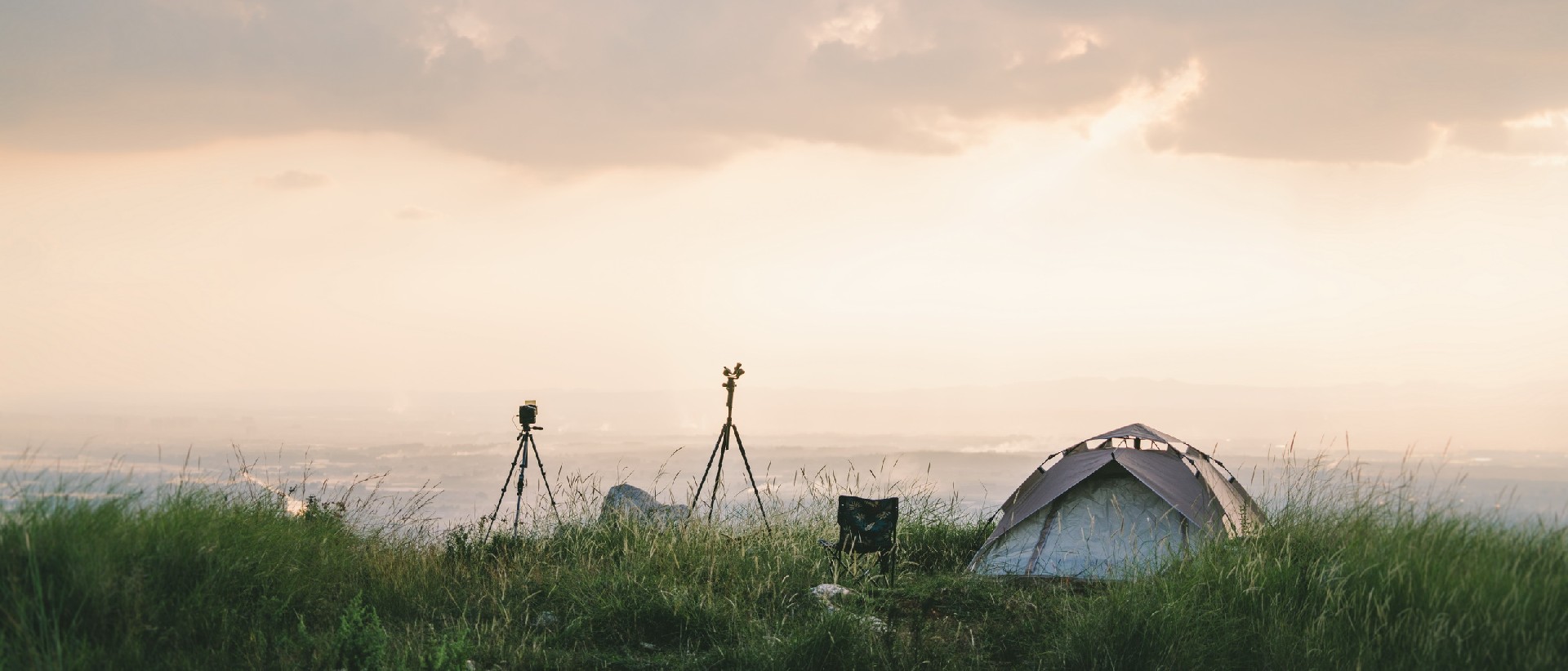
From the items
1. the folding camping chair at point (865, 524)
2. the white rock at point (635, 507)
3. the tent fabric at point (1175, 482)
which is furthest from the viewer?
the white rock at point (635, 507)

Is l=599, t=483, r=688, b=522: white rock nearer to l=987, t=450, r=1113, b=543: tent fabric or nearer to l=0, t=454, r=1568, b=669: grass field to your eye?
l=0, t=454, r=1568, b=669: grass field

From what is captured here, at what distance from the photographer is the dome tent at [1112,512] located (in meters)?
9.01

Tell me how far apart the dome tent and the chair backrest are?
1545 millimetres

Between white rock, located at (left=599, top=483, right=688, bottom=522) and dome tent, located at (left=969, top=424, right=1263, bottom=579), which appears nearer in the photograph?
dome tent, located at (left=969, top=424, right=1263, bottom=579)

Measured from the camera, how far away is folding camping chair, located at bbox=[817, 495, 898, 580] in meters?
8.22

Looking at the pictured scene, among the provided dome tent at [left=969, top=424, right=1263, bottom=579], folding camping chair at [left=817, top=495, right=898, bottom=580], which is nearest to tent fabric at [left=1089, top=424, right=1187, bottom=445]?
dome tent at [left=969, top=424, right=1263, bottom=579]

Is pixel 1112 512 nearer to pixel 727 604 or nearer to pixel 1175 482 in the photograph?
pixel 1175 482

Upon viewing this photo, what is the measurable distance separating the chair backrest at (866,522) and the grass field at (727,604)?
0.30 m

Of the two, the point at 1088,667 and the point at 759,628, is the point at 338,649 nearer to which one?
the point at 759,628

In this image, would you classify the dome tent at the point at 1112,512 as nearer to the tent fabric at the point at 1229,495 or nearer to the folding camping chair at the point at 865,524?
the tent fabric at the point at 1229,495

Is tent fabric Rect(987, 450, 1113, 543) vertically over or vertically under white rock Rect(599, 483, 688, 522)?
over

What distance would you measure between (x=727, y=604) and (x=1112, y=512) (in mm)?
4044

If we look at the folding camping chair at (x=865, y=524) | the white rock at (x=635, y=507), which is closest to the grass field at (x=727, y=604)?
the folding camping chair at (x=865, y=524)

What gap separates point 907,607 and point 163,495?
5.18 meters
